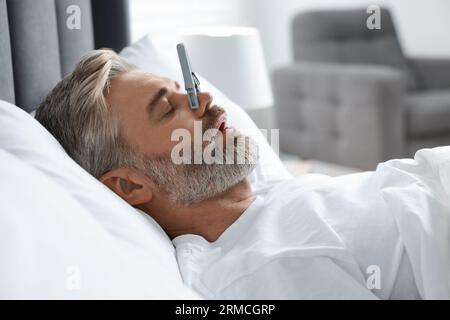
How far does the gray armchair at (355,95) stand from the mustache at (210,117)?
1885mm

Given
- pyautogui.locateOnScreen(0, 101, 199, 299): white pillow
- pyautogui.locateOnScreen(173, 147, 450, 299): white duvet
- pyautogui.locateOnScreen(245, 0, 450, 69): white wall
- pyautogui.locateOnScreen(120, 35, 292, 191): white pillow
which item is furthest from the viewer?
pyautogui.locateOnScreen(245, 0, 450, 69): white wall

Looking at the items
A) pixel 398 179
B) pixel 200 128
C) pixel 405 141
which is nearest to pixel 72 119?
pixel 200 128

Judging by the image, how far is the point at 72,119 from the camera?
1171 mm

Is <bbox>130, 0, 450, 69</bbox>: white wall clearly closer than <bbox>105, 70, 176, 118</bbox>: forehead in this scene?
No

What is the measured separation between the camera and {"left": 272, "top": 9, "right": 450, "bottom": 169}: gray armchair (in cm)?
300

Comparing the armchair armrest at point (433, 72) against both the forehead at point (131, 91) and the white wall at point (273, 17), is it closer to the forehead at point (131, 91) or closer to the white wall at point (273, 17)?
the white wall at point (273, 17)

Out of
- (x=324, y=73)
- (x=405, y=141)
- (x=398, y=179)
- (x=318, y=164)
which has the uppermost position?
(x=398, y=179)

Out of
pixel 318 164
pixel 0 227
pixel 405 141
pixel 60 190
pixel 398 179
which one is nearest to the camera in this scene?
pixel 0 227

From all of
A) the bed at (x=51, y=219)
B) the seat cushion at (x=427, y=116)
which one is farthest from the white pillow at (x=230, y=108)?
the seat cushion at (x=427, y=116)

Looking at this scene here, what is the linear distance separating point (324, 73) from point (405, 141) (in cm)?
50

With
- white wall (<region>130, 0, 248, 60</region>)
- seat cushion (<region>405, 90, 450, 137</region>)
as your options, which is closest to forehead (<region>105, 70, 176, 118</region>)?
seat cushion (<region>405, 90, 450, 137</region>)

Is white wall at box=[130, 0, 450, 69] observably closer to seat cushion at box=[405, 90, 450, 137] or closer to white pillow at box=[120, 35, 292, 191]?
seat cushion at box=[405, 90, 450, 137]

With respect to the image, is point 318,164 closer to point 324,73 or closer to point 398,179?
point 324,73

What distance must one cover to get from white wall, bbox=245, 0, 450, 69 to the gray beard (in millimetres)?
3127
